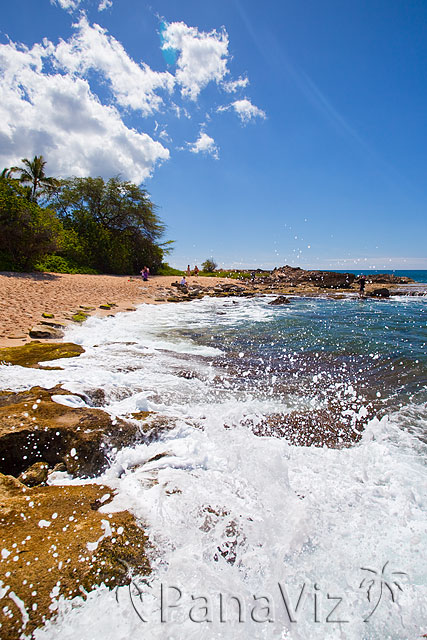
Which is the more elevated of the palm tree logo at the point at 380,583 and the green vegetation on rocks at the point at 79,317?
the green vegetation on rocks at the point at 79,317

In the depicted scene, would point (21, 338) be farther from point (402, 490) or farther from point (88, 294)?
point (88, 294)

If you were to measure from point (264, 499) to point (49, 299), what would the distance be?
47.8 ft

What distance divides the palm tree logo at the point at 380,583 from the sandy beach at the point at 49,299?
317 inches

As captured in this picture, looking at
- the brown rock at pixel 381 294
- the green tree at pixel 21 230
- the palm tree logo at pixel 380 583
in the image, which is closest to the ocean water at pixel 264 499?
the palm tree logo at pixel 380 583

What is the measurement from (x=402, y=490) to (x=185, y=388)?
3.64 m

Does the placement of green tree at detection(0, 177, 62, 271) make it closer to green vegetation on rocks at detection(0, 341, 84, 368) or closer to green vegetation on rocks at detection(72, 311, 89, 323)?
green vegetation on rocks at detection(72, 311, 89, 323)

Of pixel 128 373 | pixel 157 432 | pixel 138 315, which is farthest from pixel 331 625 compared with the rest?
pixel 138 315

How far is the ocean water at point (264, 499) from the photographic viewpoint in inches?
72.4

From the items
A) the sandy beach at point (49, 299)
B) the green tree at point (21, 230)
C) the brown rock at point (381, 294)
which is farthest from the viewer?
the brown rock at point (381, 294)

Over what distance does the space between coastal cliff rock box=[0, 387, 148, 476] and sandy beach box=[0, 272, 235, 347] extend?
191 inches

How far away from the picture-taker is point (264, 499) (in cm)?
288

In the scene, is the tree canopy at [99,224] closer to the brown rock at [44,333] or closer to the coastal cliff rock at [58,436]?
the brown rock at [44,333]

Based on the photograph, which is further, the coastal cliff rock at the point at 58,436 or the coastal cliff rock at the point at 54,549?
the coastal cliff rock at the point at 58,436

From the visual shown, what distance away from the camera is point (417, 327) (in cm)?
1302
